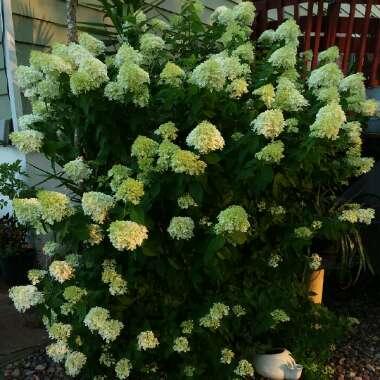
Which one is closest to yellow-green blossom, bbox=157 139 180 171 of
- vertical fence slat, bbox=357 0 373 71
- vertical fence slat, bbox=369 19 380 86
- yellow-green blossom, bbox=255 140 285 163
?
yellow-green blossom, bbox=255 140 285 163

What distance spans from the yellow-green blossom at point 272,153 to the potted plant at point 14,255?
2150 mm

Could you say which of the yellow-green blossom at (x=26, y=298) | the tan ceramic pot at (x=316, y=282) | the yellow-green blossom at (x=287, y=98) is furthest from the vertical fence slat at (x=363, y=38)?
the yellow-green blossom at (x=26, y=298)

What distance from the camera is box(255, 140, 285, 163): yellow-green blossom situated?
1979 millimetres

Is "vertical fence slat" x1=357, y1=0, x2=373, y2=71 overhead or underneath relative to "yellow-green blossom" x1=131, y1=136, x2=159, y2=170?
overhead

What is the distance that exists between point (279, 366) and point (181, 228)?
2.90 feet

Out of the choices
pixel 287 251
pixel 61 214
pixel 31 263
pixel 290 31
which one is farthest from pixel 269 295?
pixel 31 263

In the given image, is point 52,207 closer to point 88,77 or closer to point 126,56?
point 88,77

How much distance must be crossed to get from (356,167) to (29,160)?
7.31ft

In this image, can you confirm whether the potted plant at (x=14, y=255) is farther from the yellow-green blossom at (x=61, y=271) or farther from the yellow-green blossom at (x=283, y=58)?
the yellow-green blossom at (x=283, y=58)

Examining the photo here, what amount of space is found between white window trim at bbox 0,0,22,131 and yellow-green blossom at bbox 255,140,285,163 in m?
2.23

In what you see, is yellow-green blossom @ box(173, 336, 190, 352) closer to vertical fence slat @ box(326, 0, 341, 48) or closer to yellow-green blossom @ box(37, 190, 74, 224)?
yellow-green blossom @ box(37, 190, 74, 224)

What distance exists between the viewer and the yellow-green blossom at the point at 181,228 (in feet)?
6.74

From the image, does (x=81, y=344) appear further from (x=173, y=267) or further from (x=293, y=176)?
(x=293, y=176)

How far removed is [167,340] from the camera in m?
2.21
